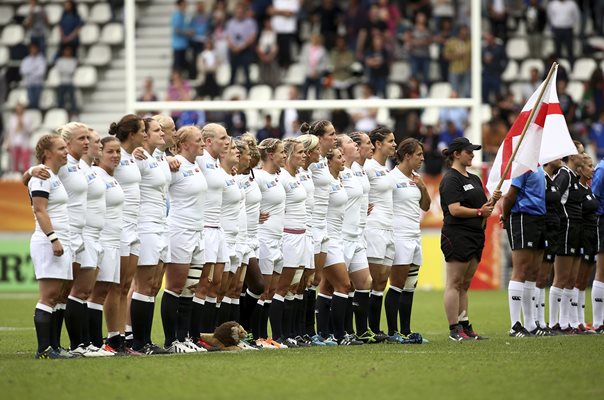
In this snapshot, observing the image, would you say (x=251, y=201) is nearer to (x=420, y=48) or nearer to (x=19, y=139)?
(x=420, y=48)

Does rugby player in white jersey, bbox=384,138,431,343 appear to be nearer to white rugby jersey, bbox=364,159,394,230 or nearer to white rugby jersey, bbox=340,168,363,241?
white rugby jersey, bbox=364,159,394,230

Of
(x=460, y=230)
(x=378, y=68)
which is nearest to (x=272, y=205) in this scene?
(x=460, y=230)

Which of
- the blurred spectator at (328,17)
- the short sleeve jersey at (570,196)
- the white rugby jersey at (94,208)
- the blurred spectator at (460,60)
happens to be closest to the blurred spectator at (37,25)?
the blurred spectator at (328,17)

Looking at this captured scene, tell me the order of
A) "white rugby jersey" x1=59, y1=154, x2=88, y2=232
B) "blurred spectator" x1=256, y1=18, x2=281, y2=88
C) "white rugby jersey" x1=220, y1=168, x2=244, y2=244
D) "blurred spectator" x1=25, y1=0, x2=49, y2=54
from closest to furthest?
"white rugby jersey" x1=59, y1=154, x2=88, y2=232
"white rugby jersey" x1=220, y1=168, x2=244, y2=244
"blurred spectator" x1=256, y1=18, x2=281, y2=88
"blurred spectator" x1=25, y1=0, x2=49, y2=54

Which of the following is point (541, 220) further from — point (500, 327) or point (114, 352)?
point (114, 352)

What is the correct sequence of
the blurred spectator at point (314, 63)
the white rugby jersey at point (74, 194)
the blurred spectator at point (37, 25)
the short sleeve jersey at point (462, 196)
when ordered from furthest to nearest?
the blurred spectator at point (37, 25) < the blurred spectator at point (314, 63) < the short sleeve jersey at point (462, 196) < the white rugby jersey at point (74, 194)

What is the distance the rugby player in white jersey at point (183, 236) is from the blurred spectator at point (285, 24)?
13302mm

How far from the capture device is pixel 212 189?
13578 mm

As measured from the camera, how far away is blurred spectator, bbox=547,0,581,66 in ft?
92.1

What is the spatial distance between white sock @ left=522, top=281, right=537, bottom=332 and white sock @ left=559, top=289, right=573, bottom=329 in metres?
0.62

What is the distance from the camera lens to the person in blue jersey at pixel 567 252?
16.4 metres

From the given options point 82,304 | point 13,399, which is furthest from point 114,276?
point 13,399

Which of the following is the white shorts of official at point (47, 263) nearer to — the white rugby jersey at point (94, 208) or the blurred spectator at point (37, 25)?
the white rugby jersey at point (94, 208)

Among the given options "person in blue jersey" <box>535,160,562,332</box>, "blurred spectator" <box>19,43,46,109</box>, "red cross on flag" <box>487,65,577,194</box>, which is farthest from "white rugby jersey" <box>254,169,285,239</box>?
"blurred spectator" <box>19,43,46,109</box>
